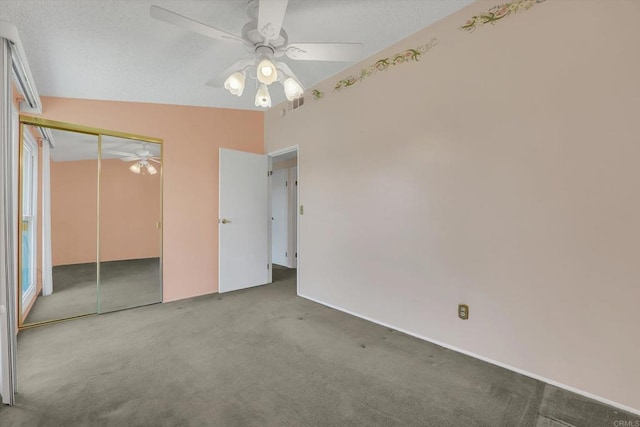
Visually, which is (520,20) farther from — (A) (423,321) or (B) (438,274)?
(A) (423,321)

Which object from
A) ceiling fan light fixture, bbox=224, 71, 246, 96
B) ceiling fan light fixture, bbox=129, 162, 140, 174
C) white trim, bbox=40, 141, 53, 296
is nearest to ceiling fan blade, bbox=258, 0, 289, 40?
→ ceiling fan light fixture, bbox=224, 71, 246, 96

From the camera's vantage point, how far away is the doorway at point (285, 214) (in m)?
5.44

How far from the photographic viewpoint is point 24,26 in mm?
1880

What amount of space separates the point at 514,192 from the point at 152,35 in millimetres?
2980

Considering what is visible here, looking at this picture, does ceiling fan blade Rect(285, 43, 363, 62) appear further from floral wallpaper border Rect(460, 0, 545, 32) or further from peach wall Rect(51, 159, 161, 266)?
peach wall Rect(51, 159, 161, 266)

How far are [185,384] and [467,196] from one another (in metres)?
2.44

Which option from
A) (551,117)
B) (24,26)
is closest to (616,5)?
(551,117)

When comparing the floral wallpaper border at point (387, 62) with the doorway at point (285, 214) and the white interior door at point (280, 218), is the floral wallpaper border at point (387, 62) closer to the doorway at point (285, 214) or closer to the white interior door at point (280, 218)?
the doorway at point (285, 214)

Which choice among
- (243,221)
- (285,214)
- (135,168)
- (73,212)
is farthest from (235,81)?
(285,214)

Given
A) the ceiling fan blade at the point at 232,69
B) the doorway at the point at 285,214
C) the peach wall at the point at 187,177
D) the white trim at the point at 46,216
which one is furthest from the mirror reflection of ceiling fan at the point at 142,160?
the doorway at the point at 285,214

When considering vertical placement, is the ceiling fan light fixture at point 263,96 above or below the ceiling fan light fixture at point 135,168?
above

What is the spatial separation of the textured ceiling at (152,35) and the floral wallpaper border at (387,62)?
0.13 metres

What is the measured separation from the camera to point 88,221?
10.7 ft

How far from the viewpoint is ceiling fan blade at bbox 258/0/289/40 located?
1.36 m
